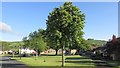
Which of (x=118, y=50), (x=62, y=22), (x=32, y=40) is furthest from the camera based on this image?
(x=32, y=40)

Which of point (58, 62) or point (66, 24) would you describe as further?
point (58, 62)

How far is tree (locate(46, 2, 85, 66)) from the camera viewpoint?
1876 inches

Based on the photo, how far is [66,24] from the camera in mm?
47344

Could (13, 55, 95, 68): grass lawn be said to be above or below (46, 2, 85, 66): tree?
below

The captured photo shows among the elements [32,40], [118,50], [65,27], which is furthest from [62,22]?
[32,40]

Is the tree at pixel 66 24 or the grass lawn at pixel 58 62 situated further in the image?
the grass lawn at pixel 58 62

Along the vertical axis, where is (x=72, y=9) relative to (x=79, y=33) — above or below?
above

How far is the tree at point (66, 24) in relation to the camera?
4766cm

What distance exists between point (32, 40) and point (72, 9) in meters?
54.8

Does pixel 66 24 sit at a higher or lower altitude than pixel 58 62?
higher

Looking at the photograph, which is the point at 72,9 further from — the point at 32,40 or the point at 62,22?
the point at 32,40

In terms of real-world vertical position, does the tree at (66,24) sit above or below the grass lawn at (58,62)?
above

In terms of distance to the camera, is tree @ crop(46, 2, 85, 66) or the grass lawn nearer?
tree @ crop(46, 2, 85, 66)

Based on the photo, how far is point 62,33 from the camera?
48562 millimetres
